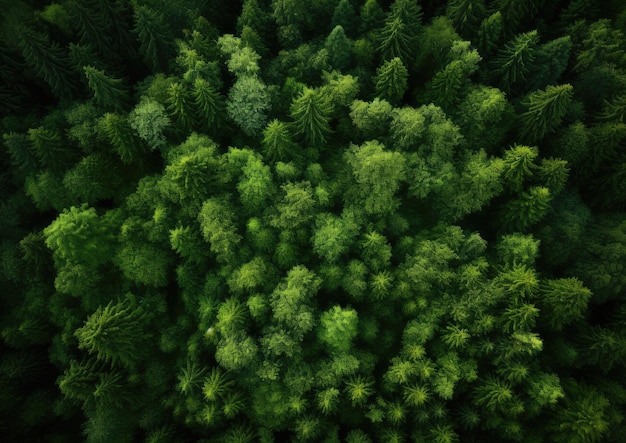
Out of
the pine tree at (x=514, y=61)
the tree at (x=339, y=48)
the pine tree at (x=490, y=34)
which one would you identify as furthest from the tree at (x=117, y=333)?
the pine tree at (x=490, y=34)

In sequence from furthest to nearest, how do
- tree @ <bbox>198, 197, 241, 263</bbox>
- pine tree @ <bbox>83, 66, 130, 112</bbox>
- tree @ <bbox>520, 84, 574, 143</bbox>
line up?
1. pine tree @ <bbox>83, 66, 130, 112</bbox>
2. tree @ <bbox>520, 84, 574, 143</bbox>
3. tree @ <bbox>198, 197, 241, 263</bbox>

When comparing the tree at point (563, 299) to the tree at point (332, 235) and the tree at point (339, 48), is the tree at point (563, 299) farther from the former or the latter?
the tree at point (339, 48)

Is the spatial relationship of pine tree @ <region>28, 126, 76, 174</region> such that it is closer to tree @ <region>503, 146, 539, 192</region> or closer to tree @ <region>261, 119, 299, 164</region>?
tree @ <region>261, 119, 299, 164</region>

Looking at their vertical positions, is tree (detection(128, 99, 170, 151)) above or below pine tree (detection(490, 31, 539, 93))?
below

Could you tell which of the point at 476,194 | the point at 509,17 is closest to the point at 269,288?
the point at 476,194

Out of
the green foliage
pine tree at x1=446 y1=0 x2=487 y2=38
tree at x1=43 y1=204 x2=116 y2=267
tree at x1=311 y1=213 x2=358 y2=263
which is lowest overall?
the green foliage

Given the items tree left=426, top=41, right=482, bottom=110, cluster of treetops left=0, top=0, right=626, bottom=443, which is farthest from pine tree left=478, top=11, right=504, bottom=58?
tree left=426, top=41, right=482, bottom=110

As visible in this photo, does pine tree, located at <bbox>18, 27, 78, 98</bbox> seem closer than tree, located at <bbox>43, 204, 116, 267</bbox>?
No
